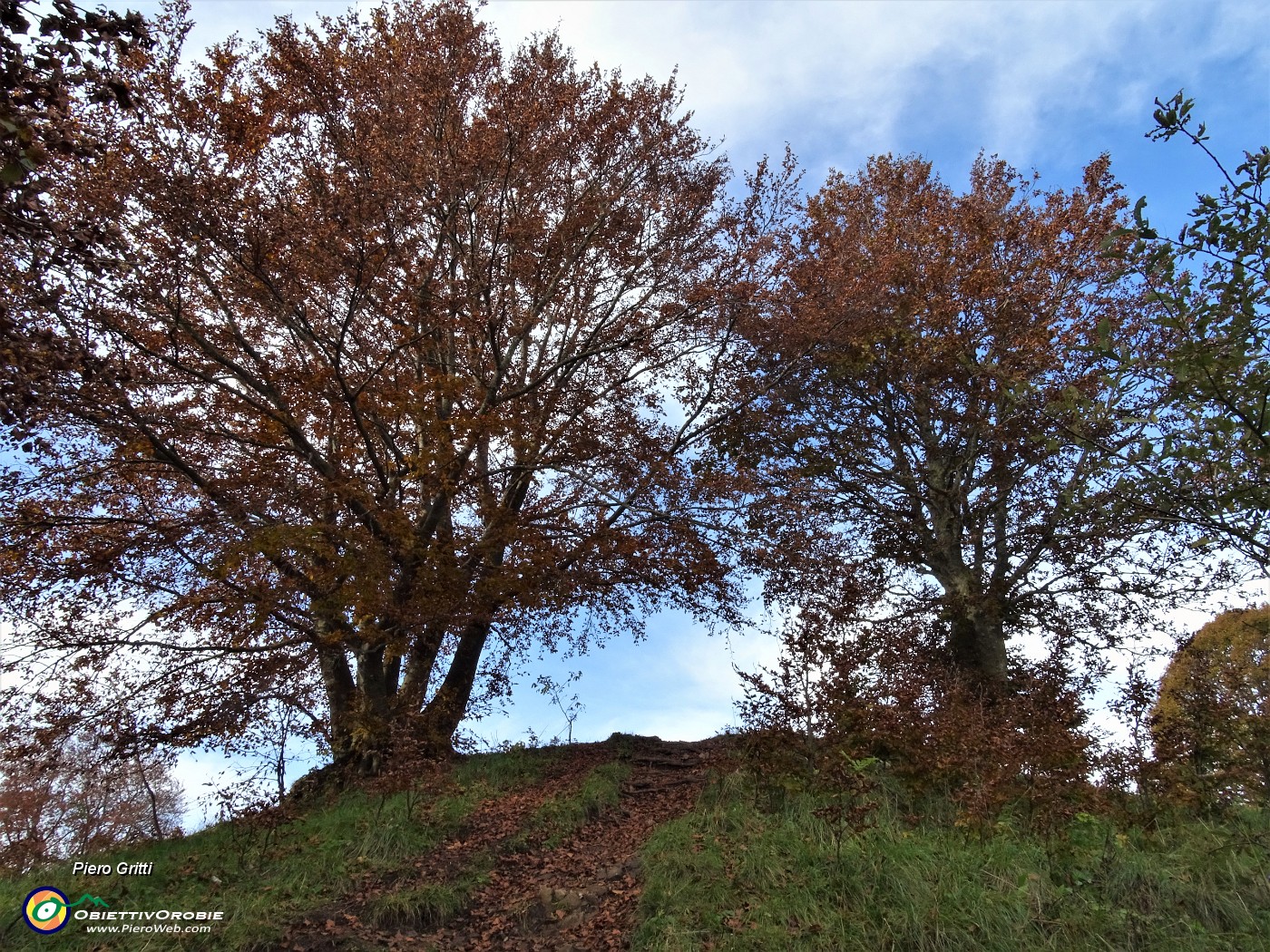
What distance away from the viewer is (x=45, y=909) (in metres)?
6.32

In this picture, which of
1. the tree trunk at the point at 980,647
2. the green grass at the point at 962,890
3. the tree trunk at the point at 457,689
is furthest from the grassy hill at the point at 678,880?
the tree trunk at the point at 980,647

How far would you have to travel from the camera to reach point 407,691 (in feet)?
36.8

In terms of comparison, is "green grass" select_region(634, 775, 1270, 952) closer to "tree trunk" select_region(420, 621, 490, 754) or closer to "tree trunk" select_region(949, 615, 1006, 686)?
"tree trunk" select_region(420, 621, 490, 754)

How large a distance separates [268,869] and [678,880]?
4.03 meters

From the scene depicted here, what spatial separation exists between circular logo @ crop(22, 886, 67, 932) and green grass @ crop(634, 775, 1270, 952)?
15.5 feet

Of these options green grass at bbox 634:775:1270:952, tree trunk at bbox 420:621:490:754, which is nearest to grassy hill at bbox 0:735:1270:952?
green grass at bbox 634:775:1270:952

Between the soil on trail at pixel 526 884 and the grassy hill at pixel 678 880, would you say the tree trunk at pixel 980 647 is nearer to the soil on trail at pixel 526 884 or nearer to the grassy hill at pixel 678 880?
the soil on trail at pixel 526 884

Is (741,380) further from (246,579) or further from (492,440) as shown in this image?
(246,579)

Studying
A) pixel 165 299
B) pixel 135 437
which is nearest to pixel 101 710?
pixel 135 437

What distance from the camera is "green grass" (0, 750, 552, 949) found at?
6035mm

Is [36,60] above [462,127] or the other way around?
the other way around

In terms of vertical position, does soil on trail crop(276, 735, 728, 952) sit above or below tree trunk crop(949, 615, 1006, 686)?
below

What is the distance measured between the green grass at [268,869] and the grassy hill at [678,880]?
24mm

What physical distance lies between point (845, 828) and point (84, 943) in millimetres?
6134
